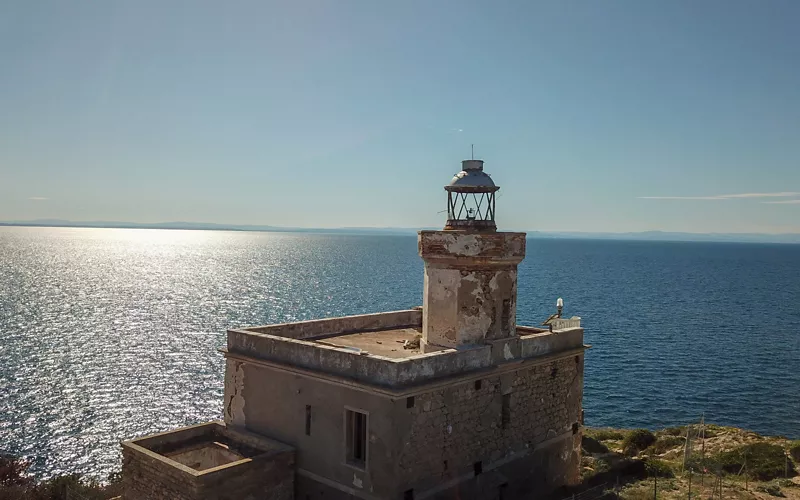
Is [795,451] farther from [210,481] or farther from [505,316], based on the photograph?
[210,481]

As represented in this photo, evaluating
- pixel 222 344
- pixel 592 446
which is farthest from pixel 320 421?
pixel 222 344

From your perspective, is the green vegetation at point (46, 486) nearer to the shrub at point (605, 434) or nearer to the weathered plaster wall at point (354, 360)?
Answer: the weathered plaster wall at point (354, 360)

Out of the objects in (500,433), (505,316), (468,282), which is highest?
(468,282)

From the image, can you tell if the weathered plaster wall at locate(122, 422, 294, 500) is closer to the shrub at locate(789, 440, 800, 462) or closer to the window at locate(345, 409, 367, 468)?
the window at locate(345, 409, 367, 468)

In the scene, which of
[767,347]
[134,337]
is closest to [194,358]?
[134,337]

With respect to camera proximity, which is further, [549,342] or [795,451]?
[795,451]

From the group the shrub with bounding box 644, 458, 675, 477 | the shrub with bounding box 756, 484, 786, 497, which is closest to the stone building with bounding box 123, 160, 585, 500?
the shrub with bounding box 644, 458, 675, 477

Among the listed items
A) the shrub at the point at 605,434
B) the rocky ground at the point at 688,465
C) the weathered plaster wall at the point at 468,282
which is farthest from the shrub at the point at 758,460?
the weathered plaster wall at the point at 468,282
